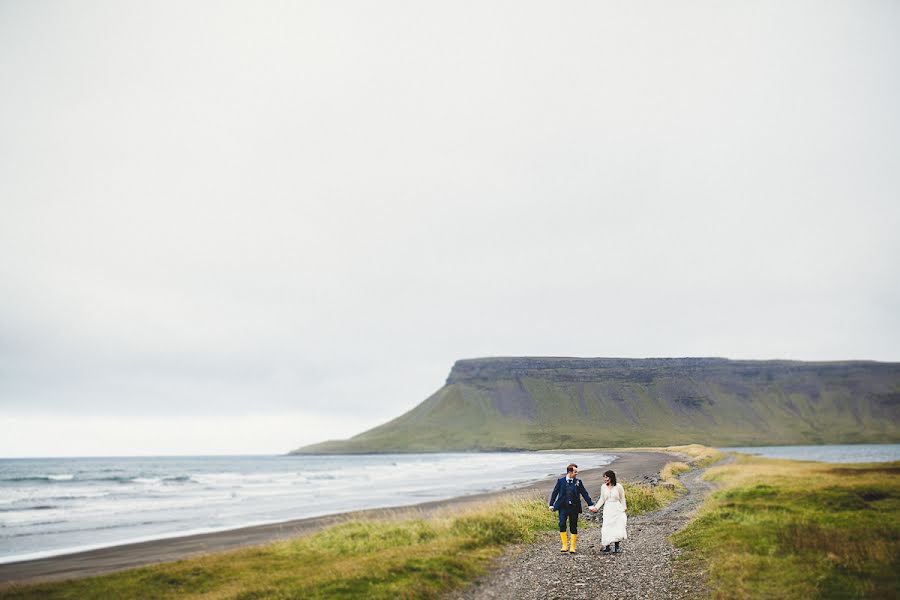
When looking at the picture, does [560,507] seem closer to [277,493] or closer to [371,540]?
[371,540]

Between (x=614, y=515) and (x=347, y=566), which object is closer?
(x=347, y=566)

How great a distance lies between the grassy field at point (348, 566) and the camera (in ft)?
48.4

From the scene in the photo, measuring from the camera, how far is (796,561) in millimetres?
14352

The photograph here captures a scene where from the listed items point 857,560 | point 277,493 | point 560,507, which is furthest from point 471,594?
point 277,493

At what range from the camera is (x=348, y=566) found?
654 inches

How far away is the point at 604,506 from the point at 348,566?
324 inches

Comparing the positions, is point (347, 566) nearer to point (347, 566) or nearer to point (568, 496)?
point (347, 566)

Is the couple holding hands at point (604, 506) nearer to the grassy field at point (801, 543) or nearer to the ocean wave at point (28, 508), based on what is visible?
the grassy field at point (801, 543)

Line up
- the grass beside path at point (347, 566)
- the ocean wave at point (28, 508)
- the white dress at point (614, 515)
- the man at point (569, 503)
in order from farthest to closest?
the ocean wave at point (28, 508)
the man at point (569, 503)
the white dress at point (614, 515)
the grass beside path at point (347, 566)

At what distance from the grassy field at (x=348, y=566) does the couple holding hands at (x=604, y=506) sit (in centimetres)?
271

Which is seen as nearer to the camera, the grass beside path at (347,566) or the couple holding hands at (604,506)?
the grass beside path at (347,566)

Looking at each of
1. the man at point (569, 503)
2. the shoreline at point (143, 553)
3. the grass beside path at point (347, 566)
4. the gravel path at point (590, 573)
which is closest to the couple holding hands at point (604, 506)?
the man at point (569, 503)

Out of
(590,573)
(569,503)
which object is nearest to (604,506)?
(569,503)

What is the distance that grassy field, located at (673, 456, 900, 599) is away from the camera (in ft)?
40.3
